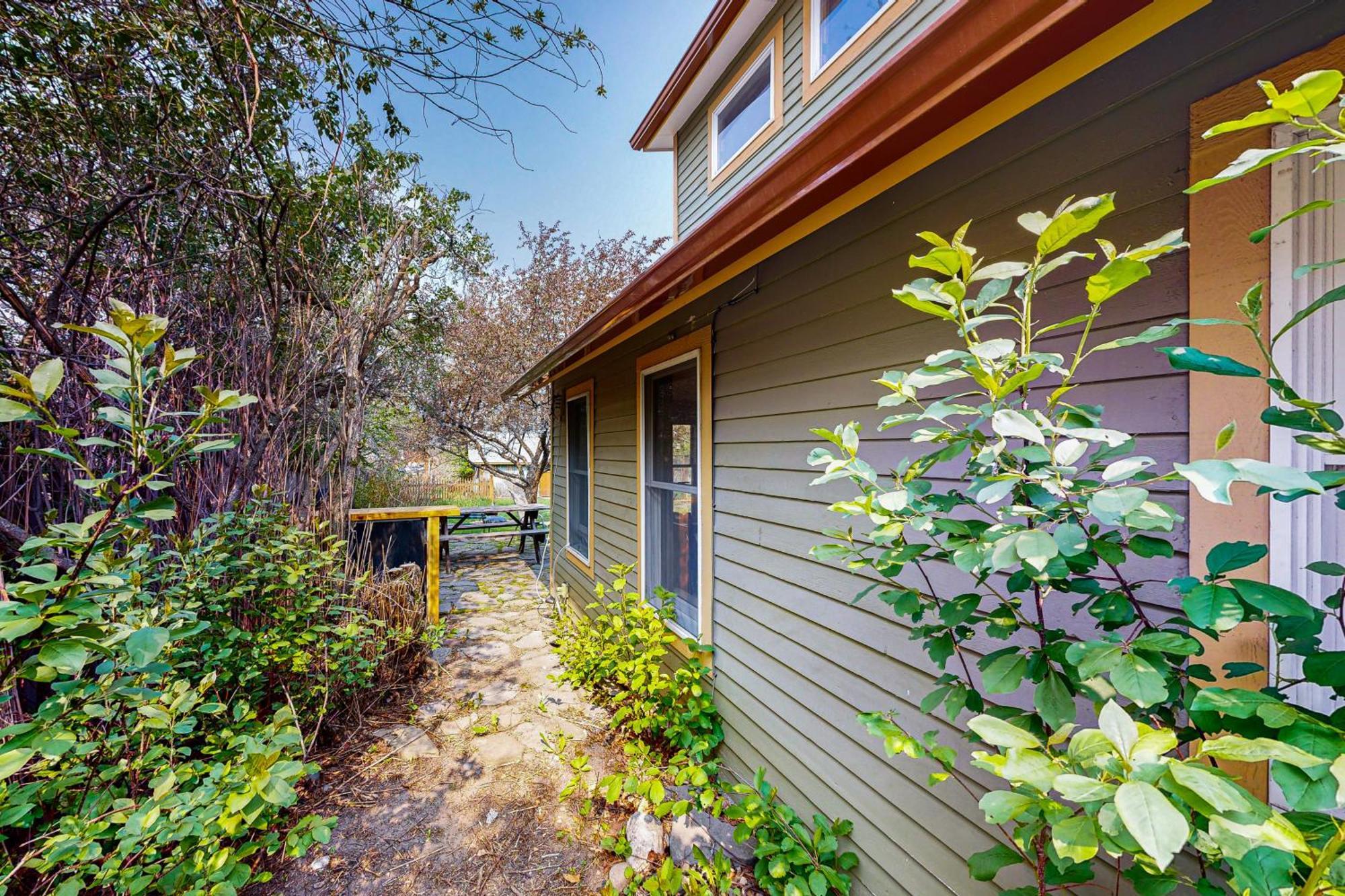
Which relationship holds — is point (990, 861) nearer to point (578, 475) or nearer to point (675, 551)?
point (675, 551)

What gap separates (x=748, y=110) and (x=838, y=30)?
119 cm

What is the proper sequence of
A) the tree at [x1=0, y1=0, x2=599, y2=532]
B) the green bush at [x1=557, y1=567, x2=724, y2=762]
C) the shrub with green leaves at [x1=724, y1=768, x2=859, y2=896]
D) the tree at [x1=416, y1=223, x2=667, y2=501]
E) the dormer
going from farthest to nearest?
the tree at [x1=416, y1=223, x2=667, y2=501]
the dormer
the green bush at [x1=557, y1=567, x2=724, y2=762]
the tree at [x1=0, y1=0, x2=599, y2=532]
the shrub with green leaves at [x1=724, y1=768, x2=859, y2=896]

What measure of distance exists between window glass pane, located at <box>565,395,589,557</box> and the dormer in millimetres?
2489

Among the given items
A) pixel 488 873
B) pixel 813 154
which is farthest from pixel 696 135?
pixel 488 873

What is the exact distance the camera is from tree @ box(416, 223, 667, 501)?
34.5 ft

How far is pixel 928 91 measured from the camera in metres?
1.12

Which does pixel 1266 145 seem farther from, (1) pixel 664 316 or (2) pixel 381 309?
(2) pixel 381 309

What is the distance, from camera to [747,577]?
2432 mm

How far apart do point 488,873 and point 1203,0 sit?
343 centimetres

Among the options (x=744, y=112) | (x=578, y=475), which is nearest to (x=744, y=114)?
(x=744, y=112)

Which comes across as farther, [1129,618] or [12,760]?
[12,760]

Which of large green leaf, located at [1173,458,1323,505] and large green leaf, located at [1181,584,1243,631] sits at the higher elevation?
large green leaf, located at [1173,458,1323,505]

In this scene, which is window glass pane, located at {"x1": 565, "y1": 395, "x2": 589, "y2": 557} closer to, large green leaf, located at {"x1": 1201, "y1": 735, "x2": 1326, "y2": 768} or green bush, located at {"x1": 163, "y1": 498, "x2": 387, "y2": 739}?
green bush, located at {"x1": 163, "y1": 498, "x2": 387, "y2": 739}

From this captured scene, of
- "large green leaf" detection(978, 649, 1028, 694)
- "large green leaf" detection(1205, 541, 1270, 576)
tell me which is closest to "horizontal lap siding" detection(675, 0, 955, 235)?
"large green leaf" detection(1205, 541, 1270, 576)
